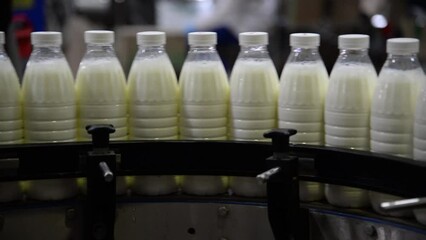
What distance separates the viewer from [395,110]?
121 cm

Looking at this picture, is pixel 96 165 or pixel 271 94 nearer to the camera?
pixel 96 165

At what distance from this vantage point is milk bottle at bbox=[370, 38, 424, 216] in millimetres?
1213

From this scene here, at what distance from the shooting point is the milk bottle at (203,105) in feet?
4.42

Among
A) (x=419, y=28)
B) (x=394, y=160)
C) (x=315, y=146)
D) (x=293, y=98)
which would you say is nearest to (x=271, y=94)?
(x=293, y=98)

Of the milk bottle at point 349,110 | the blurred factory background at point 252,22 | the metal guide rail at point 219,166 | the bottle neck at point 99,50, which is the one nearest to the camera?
the metal guide rail at point 219,166

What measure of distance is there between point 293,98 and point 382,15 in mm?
2262

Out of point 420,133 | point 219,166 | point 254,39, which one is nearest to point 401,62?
point 420,133

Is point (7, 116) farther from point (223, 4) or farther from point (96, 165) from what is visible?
point (223, 4)

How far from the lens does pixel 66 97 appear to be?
1.32 m

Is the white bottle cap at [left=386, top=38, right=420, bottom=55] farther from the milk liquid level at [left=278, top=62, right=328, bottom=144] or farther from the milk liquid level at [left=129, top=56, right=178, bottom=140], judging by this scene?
the milk liquid level at [left=129, top=56, right=178, bottom=140]

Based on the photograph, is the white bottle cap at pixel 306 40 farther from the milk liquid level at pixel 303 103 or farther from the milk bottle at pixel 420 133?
the milk bottle at pixel 420 133

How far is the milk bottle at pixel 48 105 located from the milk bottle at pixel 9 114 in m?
0.01

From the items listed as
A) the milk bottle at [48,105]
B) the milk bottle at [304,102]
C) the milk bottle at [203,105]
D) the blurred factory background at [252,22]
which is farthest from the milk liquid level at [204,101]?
the blurred factory background at [252,22]

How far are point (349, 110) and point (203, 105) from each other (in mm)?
278
